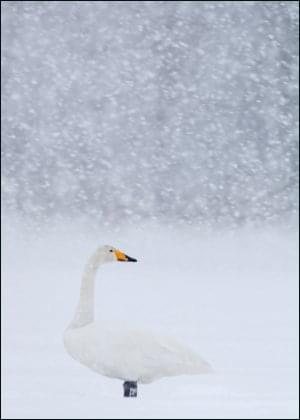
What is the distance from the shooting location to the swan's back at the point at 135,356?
231 inches

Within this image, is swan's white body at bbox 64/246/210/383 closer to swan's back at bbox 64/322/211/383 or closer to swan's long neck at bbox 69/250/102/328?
swan's back at bbox 64/322/211/383

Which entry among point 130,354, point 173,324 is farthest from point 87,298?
point 173,324

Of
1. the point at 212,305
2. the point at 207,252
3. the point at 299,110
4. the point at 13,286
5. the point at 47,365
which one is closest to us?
the point at 47,365

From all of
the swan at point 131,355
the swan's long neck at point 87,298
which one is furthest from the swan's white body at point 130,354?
the swan's long neck at point 87,298

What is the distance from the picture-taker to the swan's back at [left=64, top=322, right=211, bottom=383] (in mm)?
5863

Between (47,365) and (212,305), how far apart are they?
451 centimetres

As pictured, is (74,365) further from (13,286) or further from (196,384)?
(13,286)

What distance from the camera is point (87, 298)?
640 cm

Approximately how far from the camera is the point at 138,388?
5.91m

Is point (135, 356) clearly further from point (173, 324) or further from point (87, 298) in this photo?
point (173, 324)

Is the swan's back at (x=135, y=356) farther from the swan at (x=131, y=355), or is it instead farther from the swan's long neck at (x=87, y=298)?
the swan's long neck at (x=87, y=298)

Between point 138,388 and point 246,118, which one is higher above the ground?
point 246,118

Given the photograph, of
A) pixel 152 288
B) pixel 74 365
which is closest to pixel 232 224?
pixel 152 288

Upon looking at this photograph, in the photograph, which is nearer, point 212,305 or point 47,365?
point 47,365
